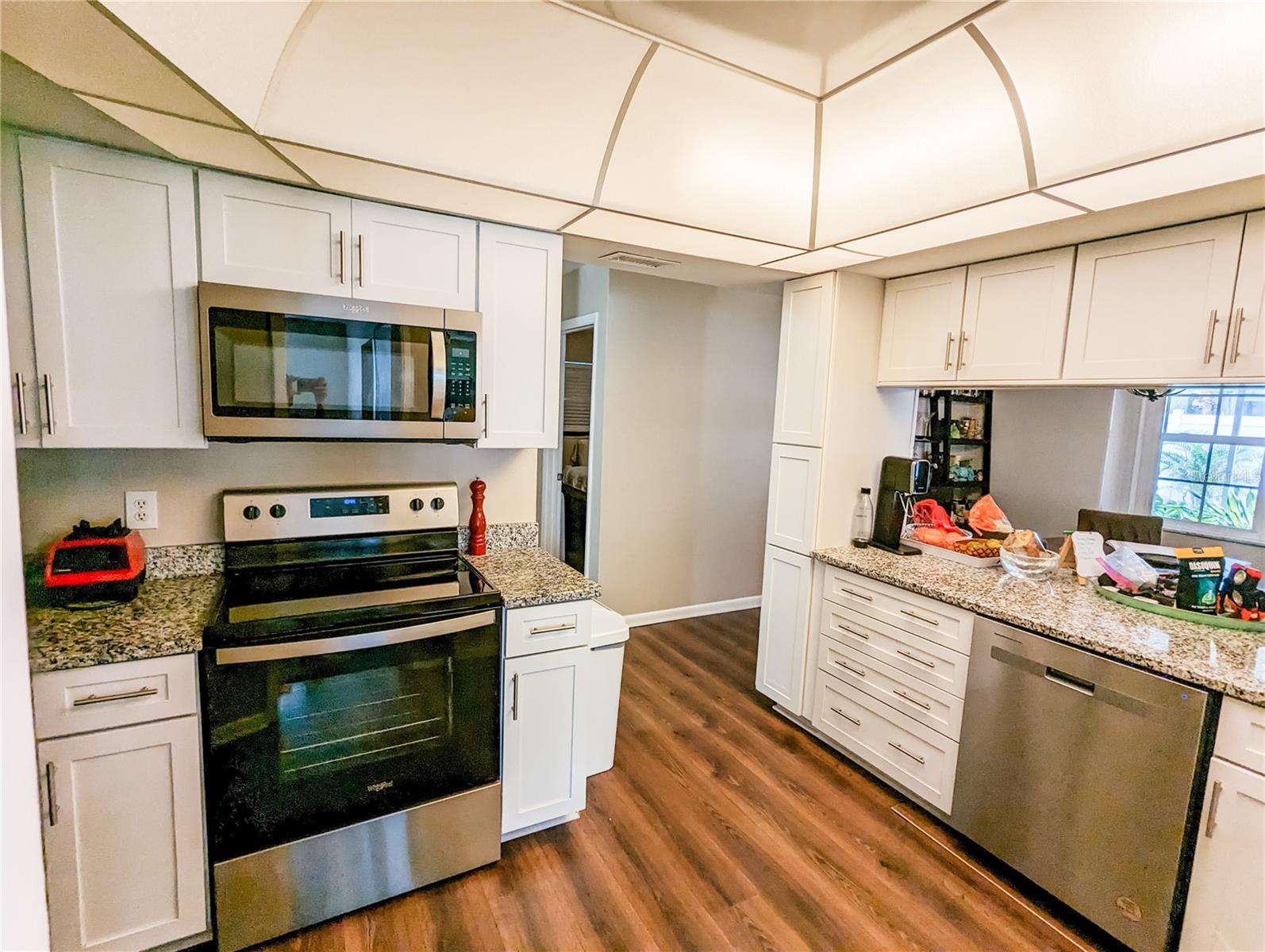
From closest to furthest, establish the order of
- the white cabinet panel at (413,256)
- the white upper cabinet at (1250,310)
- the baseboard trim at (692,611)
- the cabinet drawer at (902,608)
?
the white upper cabinet at (1250,310) < the white cabinet panel at (413,256) < the cabinet drawer at (902,608) < the baseboard trim at (692,611)

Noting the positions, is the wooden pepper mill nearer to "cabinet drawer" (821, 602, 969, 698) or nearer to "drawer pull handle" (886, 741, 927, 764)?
"cabinet drawer" (821, 602, 969, 698)

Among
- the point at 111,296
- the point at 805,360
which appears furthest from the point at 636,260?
the point at 111,296

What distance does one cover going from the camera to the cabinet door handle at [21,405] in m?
1.57

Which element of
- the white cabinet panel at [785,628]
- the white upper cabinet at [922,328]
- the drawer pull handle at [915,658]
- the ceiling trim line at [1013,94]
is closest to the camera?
the ceiling trim line at [1013,94]

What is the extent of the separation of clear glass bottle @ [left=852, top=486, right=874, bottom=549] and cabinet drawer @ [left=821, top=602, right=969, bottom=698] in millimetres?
407

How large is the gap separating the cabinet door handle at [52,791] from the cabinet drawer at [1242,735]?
2.98m

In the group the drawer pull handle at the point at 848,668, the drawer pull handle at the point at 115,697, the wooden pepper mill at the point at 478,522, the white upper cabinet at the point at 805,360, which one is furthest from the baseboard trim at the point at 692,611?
the drawer pull handle at the point at 115,697

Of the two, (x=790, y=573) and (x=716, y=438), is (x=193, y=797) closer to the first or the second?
(x=790, y=573)

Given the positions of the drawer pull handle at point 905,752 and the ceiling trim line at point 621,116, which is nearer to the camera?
the ceiling trim line at point 621,116

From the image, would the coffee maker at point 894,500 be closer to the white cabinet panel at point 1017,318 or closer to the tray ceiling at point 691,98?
the white cabinet panel at point 1017,318

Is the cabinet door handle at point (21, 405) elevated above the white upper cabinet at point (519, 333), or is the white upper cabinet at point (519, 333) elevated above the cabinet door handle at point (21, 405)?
the white upper cabinet at point (519, 333)

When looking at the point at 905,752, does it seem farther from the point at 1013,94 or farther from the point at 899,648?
the point at 1013,94

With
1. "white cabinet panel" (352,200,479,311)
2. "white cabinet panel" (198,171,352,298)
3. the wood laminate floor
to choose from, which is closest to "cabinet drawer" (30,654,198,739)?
the wood laminate floor

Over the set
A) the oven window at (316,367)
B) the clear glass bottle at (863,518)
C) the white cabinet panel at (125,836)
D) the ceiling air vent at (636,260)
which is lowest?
the white cabinet panel at (125,836)
